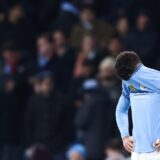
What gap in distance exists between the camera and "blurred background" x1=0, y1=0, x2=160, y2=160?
43.9 ft

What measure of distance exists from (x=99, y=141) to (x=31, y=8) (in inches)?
Answer: 220

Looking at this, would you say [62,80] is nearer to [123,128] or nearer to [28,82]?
[28,82]

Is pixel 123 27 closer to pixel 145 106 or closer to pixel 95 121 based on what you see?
pixel 95 121

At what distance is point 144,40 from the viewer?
1536cm

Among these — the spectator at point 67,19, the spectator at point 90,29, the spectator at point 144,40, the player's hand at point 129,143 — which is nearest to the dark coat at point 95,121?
the spectator at point 144,40

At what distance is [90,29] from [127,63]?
794 cm

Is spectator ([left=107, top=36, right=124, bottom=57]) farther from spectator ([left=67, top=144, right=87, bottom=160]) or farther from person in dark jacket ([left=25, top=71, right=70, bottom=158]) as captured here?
spectator ([left=67, top=144, right=87, bottom=160])

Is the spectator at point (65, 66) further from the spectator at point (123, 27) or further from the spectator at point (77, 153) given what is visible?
the spectator at point (77, 153)

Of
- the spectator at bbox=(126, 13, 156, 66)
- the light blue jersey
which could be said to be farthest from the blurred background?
the light blue jersey

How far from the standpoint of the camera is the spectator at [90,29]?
15852mm

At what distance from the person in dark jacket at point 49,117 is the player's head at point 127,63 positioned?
5.75 metres

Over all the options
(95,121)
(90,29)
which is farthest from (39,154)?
(90,29)

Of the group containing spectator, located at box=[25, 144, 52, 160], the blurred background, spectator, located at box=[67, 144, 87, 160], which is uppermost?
the blurred background

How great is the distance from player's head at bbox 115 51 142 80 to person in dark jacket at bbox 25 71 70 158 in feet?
18.9
